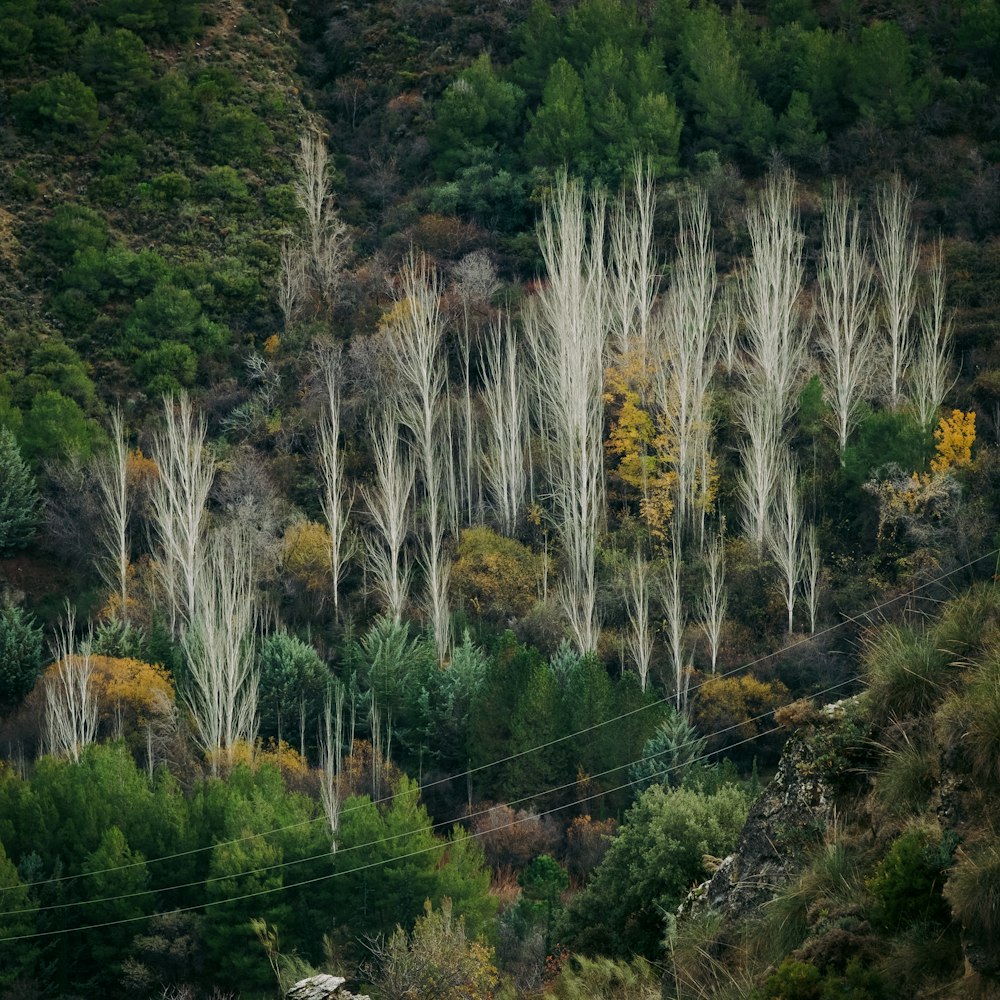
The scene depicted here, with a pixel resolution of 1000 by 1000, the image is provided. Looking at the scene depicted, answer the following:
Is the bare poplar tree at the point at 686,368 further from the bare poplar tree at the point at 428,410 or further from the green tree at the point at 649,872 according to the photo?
the green tree at the point at 649,872

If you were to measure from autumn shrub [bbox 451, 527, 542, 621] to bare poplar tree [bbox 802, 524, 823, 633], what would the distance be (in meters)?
8.03

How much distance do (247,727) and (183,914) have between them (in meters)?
8.18

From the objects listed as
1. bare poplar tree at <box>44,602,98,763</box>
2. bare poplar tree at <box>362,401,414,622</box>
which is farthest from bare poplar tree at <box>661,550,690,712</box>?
bare poplar tree at <box>44,602,98,763</box>

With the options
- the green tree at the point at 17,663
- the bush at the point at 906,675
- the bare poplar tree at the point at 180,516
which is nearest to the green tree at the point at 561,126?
the bare poplar tree at the point at 180,516

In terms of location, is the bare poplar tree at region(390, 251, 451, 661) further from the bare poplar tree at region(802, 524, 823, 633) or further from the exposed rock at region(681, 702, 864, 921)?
the exposed rock at region(681, 702, 864, 921)

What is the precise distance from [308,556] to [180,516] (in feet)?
14.2

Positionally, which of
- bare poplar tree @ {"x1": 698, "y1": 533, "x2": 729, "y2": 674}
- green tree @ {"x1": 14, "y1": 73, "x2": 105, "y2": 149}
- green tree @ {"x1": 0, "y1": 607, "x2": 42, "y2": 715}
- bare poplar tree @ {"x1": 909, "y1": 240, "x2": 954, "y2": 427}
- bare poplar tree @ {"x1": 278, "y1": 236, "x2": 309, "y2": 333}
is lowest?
green tree @ {"x1": 0, "y1": 607, "x2": 42, "y2": 715}

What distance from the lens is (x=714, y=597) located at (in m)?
55.5

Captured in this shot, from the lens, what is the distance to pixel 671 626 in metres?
55.7

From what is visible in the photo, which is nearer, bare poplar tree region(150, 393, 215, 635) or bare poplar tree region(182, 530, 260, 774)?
bare poplar tree region(182, 530, 260, 774)

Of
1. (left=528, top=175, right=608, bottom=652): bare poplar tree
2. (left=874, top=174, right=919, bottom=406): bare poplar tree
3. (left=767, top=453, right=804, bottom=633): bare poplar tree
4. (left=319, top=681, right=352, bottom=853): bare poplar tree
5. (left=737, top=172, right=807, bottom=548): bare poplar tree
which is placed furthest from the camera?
(left=874, top=174, right=919, bottom=406): bare poplar tree

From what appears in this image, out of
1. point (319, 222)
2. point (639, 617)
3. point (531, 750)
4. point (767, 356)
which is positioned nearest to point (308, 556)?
point (639, 617)

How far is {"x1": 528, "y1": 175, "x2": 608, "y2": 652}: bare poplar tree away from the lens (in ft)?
189

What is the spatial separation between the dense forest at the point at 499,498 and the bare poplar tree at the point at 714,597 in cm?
14
